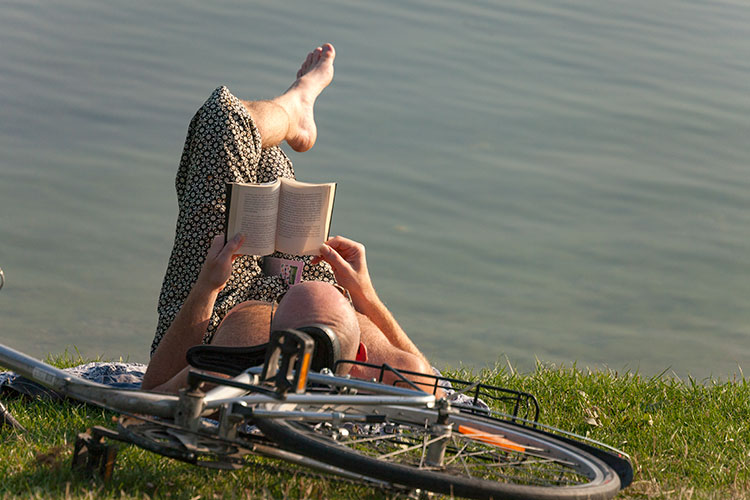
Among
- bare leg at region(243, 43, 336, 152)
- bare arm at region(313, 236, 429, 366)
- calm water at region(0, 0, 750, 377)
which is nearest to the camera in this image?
bare arm at region(313, 236, 429, 366)

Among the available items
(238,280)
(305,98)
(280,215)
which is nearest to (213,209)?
(238,280)

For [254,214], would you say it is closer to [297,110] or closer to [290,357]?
[290,357]

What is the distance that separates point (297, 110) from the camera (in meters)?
5.14

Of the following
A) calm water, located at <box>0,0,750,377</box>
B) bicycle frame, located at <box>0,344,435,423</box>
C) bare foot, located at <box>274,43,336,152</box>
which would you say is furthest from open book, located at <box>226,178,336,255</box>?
calm water, located at <box>0,0,750,377</box>

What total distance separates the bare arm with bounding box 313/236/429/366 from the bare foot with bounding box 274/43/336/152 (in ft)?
4.71

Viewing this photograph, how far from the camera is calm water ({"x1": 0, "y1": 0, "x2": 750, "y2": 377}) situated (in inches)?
230

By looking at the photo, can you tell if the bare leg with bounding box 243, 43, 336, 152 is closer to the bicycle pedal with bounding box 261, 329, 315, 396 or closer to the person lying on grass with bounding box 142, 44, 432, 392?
the person lying on grass with bounding box 142, 44, 432, 392

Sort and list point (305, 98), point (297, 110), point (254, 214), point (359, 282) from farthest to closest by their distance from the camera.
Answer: point (305, 98) → point (297, 110) → point (359, 282) → point (254, 214)

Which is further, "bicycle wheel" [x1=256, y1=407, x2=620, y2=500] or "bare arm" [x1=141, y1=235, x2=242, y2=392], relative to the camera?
"bare arm" [x1=141, y1=235, x2=242, y2=392]

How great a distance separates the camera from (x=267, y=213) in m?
3.29

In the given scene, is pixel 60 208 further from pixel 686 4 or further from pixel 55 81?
pixel 686 4

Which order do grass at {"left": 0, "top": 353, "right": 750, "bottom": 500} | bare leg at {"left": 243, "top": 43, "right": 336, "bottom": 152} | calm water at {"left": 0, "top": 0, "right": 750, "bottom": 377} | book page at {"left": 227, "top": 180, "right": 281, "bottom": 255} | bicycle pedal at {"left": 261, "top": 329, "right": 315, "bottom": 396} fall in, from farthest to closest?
calm water at {"left": 0, "top": 0, "right": 750, "bottom": 377} < bare leg at {"left": 243, "top": 43, "right": 336, "bottom": 152} < book page at {"left": 227, "top": 180, "right": 281, "bottom": 255} < grass at {"left": 0, "top": 353, "right": 750, "bottom": 500} < bicycle pedal at {"left": 261, "top": 329, "right": 315, "bottom": 396}

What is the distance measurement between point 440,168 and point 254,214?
468 cm

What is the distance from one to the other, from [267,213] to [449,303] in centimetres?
288
